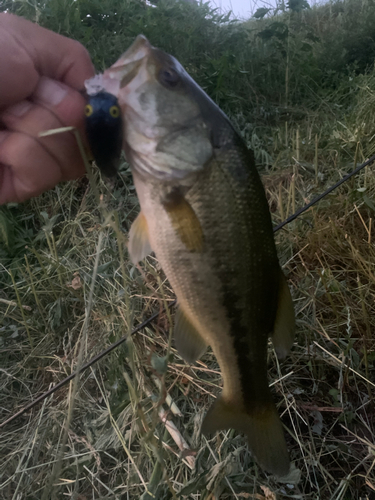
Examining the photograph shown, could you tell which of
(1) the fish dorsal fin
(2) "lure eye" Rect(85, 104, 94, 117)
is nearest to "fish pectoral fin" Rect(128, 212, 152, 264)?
(1) the fish dorsal fin

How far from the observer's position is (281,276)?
113cm

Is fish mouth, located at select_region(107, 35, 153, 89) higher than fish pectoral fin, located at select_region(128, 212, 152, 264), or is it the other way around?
fish mouth, located at select_region(107, 35, 153, 89)

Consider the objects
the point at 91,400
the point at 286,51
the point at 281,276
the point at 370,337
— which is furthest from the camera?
the point at 286,51

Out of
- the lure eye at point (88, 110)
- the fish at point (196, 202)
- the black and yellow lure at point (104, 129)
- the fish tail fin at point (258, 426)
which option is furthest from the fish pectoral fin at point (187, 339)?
the lure eye at point (88, 110)

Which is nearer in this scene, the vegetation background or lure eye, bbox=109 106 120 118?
lure eye, bbox=109 106 120 118

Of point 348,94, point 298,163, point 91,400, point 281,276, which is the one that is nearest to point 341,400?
point 281,276

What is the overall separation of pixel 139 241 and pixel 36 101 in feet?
1.62

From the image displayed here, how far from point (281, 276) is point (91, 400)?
1.33m

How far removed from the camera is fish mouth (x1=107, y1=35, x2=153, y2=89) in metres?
0.96

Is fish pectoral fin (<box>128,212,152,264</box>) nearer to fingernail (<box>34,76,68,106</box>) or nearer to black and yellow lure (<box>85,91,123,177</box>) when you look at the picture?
black and yellow lure (<box>85,91,123,177</box>)

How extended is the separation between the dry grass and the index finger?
2.01 ft

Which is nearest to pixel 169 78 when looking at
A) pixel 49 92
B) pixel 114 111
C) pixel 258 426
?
pixel 114 111

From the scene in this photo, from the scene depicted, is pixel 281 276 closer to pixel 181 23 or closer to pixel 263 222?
pixel 263 222

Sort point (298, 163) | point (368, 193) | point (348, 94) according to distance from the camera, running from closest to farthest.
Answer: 1. point (368, 193)
2. point (298, 163)
3. point (348, 94)
